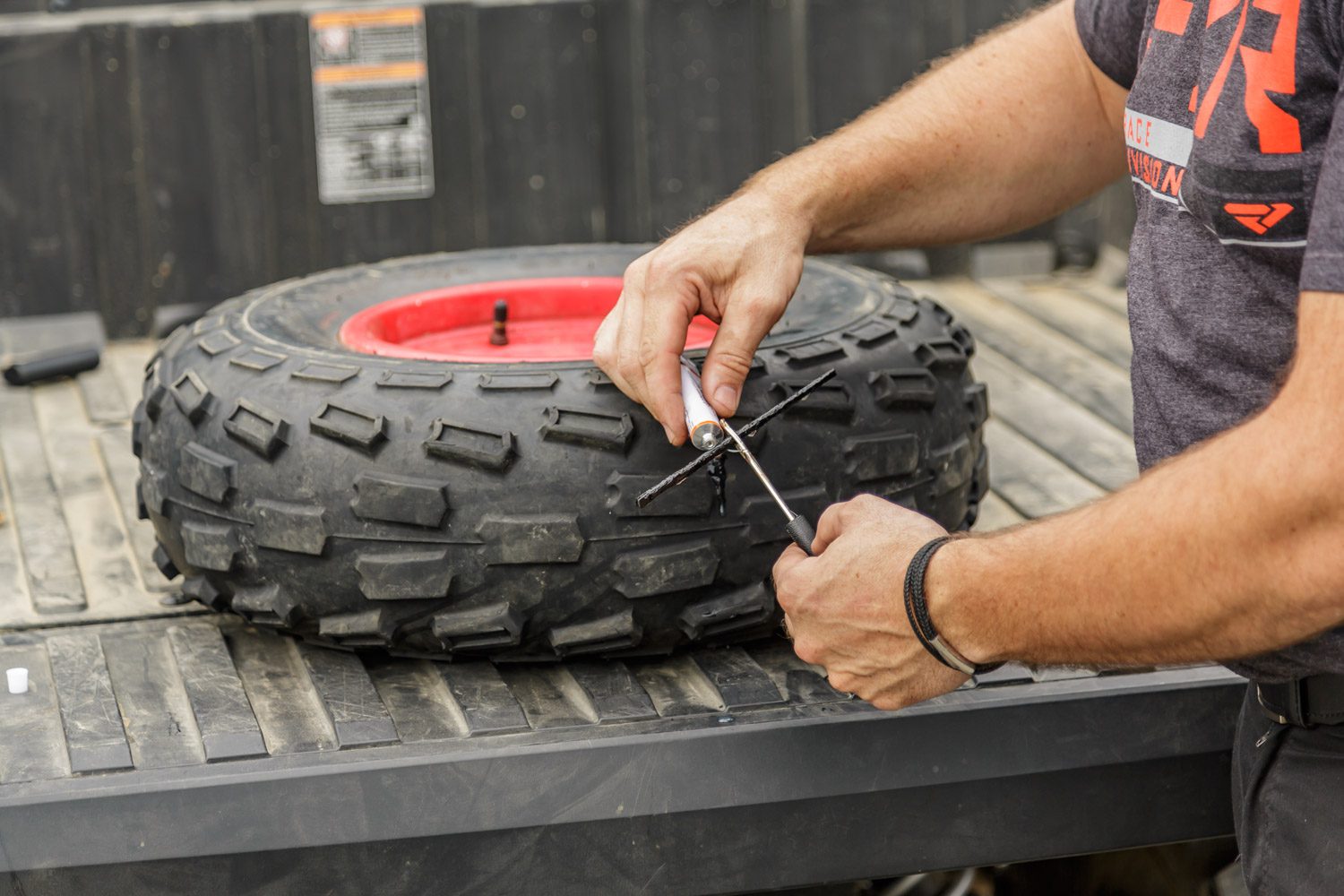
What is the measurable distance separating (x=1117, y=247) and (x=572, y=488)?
2.42m

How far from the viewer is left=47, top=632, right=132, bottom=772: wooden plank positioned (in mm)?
1504

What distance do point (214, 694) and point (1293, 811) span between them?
1117 millimetres

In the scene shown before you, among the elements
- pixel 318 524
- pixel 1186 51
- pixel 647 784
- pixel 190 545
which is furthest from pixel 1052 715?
pixel 190 545

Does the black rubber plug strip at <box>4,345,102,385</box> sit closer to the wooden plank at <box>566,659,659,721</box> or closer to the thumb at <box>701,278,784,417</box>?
the wooden plank at <box>566,659,659,721</box>

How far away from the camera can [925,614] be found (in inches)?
49.4

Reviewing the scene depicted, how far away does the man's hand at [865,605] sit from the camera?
1293mm

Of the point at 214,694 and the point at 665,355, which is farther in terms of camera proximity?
the point at 214,694

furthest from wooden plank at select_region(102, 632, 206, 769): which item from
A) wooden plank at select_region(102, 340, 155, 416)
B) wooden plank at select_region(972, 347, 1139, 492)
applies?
wooden plank at select_region(972, 347, 1139, 492)

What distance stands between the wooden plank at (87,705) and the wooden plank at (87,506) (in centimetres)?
13

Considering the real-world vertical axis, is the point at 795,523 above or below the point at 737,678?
above

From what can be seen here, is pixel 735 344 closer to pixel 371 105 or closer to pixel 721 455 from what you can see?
pixel 721 455

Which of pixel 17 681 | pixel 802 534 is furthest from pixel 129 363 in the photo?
pixel 802 534

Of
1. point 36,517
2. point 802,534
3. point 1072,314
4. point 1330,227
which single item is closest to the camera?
point 1330,227

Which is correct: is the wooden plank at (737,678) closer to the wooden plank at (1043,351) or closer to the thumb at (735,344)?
the thumb at (735,344)
